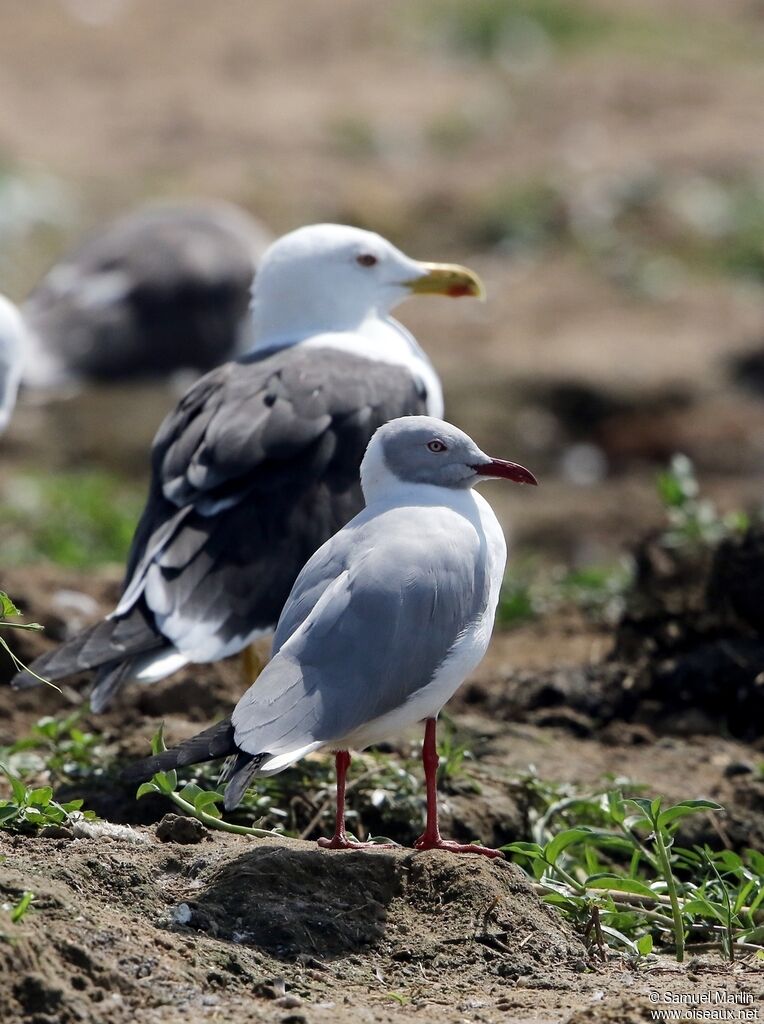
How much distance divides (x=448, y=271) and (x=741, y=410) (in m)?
4.42

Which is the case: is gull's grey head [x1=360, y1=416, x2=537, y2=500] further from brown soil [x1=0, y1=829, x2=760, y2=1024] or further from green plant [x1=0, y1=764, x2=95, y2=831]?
green plant [x1=0, y1=764, x2=95, y2=831]

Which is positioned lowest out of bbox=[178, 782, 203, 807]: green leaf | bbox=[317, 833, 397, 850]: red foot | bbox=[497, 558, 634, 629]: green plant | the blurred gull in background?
bbox=[497, 558, 634, 629]: green plant

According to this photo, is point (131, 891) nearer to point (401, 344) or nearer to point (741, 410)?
point (401, 344)

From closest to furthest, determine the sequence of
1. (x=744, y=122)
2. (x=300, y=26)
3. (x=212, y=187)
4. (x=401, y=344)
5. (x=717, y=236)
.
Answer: (x=401, y=344) < (x=717, y=236) < (x=212, y=187) < (x=744, y=122) < (x=300, y=26)

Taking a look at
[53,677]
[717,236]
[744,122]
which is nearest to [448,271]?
[53,677]

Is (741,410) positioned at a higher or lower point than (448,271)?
lower

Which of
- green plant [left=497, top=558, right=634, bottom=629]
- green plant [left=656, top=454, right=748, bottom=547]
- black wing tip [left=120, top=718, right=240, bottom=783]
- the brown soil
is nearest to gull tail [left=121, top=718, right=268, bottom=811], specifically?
black wing tip [left=120, top=718, right=240, bottom=783]

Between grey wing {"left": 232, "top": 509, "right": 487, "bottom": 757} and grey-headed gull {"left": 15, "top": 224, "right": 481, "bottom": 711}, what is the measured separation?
960 mm

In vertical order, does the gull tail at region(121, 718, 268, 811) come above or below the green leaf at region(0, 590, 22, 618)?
below

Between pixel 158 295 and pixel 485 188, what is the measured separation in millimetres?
4602

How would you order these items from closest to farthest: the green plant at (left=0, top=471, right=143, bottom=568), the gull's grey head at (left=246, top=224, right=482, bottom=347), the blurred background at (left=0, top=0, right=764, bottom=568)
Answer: the gull's grey head at (left=246, top=224, right=482, bottom=347) < the green plant at (left=0, top=471, right=143, bottom=568) < the blurred background at (left=0, top=0, right=764, bottom=568)

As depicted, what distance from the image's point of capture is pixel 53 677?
4.46m

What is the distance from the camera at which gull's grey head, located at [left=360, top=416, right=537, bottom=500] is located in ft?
13.5

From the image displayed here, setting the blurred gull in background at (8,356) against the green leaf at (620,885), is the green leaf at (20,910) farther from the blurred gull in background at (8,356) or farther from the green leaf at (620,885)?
the blurred gull in background at (8,356)
